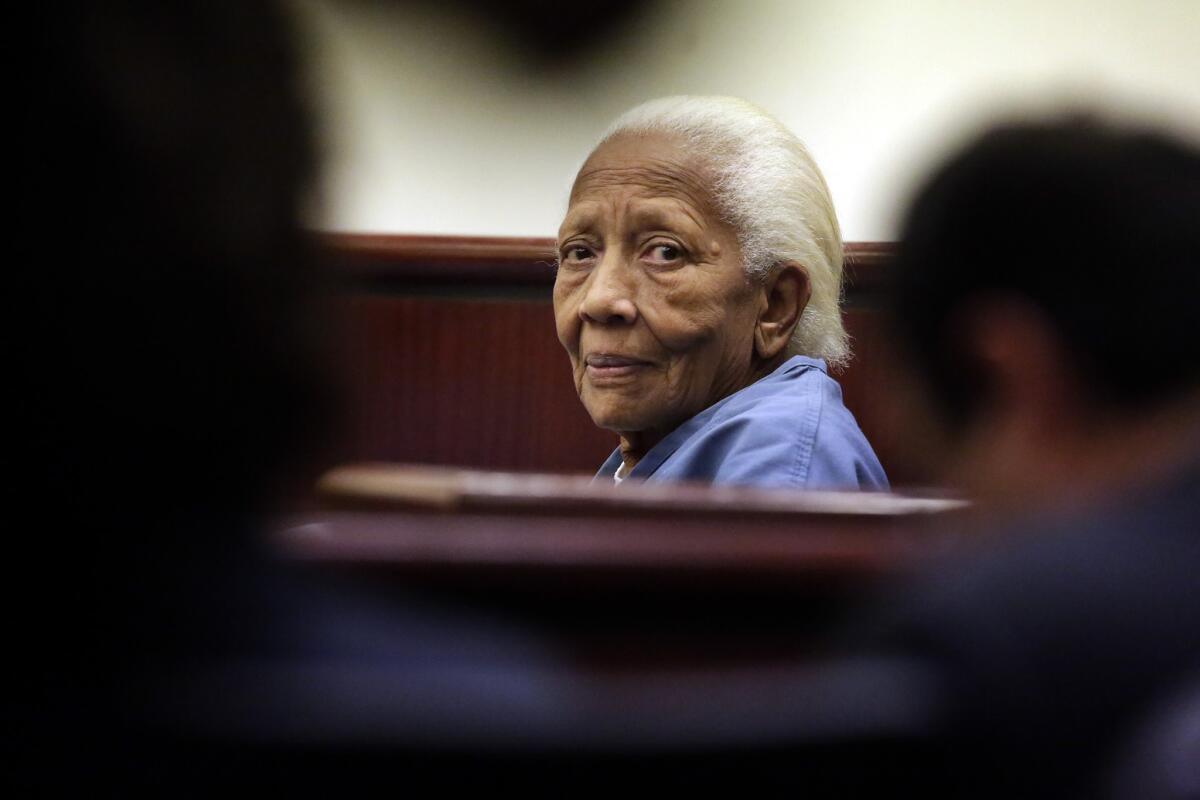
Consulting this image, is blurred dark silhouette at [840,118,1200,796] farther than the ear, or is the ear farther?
the ear

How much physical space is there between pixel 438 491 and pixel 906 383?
0.18 meters

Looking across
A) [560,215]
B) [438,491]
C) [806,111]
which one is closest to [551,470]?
[560,215]

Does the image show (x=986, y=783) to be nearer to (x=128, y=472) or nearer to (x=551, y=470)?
(x=128, y=472)

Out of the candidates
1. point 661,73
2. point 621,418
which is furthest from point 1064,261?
point 621,418

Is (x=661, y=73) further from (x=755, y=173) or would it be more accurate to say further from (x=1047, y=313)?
(x=755, y=173)

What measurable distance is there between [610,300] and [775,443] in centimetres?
40

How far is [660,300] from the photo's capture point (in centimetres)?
182

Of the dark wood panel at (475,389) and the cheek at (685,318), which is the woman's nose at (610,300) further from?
the dark wood panel at (475,389)

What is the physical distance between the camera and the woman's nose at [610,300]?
5.99 ft

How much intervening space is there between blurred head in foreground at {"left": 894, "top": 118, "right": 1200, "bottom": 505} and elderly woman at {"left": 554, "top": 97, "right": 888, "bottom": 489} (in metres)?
1.28

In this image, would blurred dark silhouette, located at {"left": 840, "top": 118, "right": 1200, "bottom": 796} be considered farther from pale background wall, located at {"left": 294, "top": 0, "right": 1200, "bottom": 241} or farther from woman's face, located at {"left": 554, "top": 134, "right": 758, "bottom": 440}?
woman's face, located at {"left": 554, "top": 134, "right": 758, "bottom": 440}

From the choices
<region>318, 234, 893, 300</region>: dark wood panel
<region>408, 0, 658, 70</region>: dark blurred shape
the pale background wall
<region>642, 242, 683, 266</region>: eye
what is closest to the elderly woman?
<region>642, 242, 683, 266</region>: eye

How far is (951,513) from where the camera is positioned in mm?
455

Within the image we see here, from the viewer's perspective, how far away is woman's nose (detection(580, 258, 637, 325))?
1827 mm
